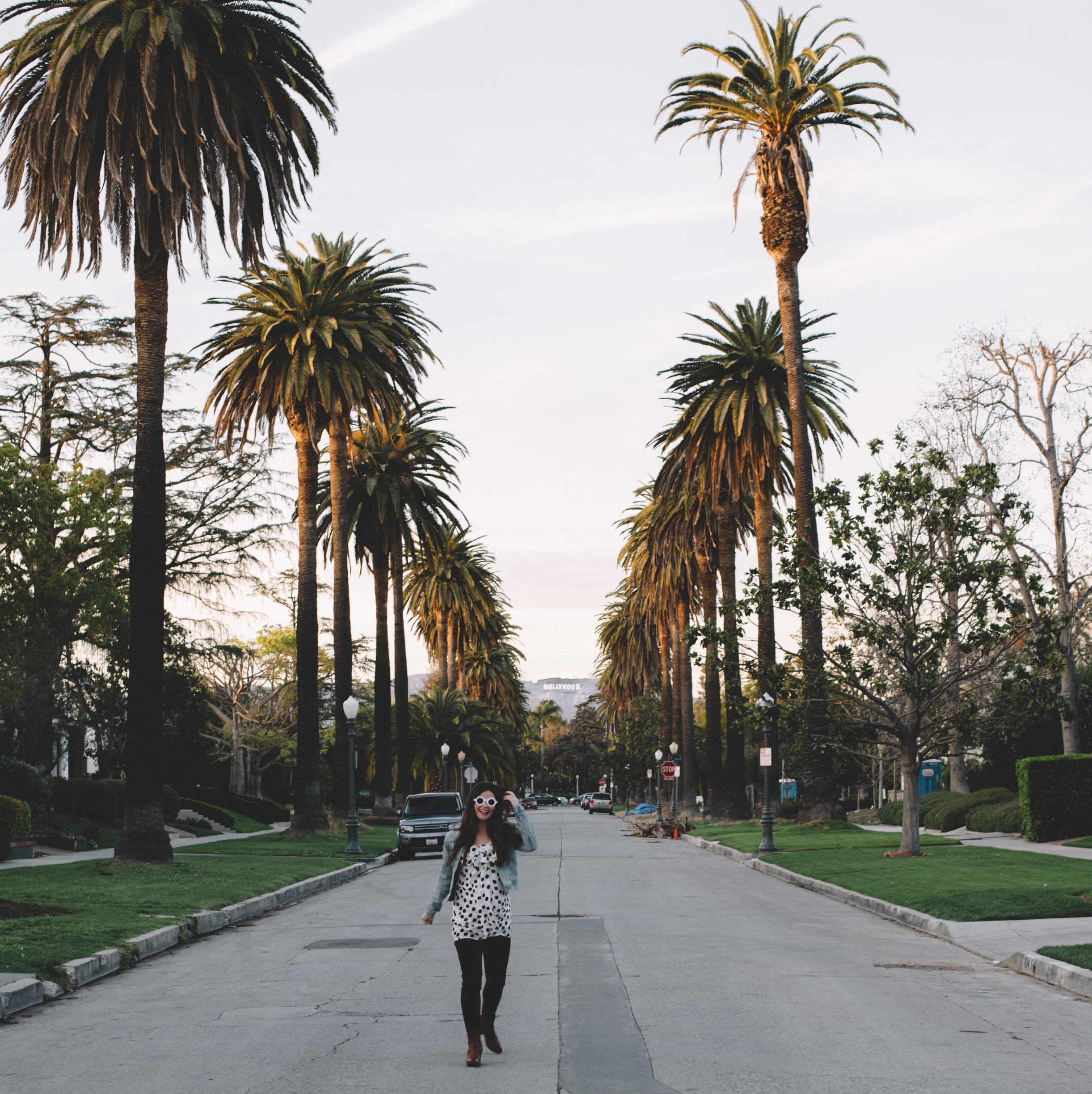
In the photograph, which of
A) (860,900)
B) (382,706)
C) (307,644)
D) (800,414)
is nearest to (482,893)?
(860,900)

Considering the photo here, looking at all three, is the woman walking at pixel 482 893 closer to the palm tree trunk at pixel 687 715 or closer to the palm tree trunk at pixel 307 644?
the palm tree trunk at pixel 307 644

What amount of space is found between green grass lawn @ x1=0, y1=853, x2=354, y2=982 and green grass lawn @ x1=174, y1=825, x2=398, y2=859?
160 cm

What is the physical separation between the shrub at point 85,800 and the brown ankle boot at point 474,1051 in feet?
110

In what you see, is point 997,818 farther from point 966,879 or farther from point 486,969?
point 486,969

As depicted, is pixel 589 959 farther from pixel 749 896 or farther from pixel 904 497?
pixel 904 497

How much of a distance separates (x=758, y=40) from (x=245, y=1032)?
3113cm

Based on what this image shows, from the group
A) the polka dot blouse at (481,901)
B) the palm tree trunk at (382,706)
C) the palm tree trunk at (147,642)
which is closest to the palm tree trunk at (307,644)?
the palm tree trunk at (382,706)

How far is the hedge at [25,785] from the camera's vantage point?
109ft

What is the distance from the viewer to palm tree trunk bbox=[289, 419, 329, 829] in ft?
118

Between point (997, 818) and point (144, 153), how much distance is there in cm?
2671

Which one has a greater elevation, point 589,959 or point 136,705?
point 136,705

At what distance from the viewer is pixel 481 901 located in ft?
27.6

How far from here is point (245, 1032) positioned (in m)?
9.05

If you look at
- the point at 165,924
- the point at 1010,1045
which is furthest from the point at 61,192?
the point at 1010,1045
